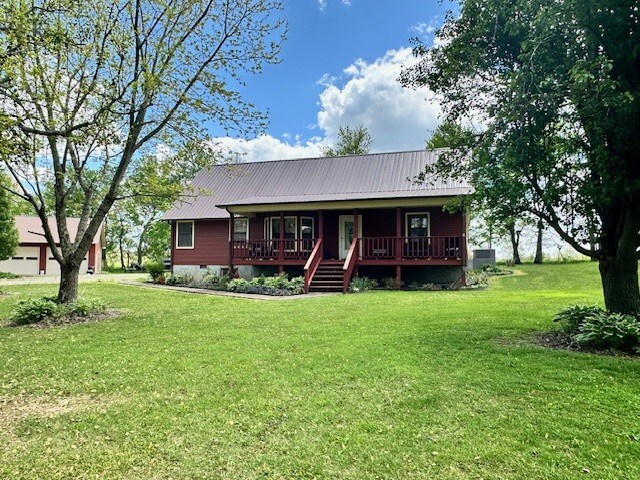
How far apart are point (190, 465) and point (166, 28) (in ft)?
34.7

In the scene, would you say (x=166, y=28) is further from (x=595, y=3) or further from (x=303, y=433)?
(x=303, y=433)

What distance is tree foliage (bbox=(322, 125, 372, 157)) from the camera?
130ft

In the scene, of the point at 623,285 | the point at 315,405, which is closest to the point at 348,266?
the point at 623,285

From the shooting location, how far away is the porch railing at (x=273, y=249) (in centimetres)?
1839

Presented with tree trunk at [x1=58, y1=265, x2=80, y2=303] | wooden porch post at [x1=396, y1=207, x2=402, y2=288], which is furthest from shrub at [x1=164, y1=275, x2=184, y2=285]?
wooden porch post at [x1=396, y1=207, x2=402, y2=288]

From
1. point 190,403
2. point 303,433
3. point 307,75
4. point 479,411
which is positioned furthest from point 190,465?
point 307,75

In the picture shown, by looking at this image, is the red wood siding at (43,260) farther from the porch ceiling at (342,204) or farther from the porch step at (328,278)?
the porch step at (328,278)

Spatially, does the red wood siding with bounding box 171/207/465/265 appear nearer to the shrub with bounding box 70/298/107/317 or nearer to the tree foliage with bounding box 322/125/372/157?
the shrub with bounding box 70/298/107/317

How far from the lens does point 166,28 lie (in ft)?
35.0

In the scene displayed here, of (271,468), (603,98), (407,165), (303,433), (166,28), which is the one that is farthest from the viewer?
(407,165)

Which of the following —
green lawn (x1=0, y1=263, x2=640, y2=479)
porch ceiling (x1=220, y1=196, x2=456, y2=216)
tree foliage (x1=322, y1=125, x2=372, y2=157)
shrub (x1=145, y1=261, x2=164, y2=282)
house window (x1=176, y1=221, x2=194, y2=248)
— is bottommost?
green lawn (x1=0, y1=263, x2=640, y2=479)

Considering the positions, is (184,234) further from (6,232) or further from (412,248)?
(412,248)

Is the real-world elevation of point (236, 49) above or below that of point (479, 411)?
above

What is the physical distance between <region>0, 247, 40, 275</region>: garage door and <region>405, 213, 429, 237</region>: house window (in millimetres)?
27773
